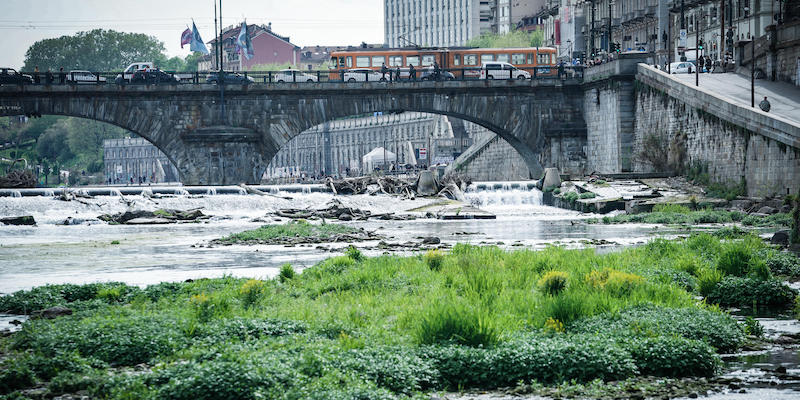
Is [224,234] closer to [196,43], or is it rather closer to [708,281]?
[708,281]

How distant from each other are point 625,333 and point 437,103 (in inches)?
2103

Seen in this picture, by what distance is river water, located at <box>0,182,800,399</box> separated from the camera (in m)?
21.7

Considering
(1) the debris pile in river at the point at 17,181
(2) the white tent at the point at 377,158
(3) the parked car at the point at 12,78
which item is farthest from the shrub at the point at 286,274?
(2) the white tent at the point at 377,158

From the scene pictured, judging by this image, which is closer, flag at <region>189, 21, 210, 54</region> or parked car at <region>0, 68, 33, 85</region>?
parked car at <region>0, 68, 33, 85</region>

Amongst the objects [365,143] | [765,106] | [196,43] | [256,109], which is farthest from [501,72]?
[365,143]

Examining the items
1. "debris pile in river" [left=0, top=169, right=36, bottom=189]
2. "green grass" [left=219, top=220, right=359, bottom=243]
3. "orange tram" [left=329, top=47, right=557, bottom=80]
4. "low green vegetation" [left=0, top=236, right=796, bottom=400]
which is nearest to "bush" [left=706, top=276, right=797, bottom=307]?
"low green vegetation" [left=0, top=236, right=796, bottom=400]

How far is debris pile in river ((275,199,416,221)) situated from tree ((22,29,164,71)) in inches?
5228

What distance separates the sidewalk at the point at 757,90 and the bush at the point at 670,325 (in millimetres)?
28872

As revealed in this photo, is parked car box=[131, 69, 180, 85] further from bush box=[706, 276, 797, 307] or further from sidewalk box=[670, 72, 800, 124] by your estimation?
bush box=[706, 276, 797, 307]

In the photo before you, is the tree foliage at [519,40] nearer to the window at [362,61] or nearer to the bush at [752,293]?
the window at [362,61]

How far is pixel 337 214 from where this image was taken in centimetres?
4762

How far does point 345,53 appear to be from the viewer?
259 feet

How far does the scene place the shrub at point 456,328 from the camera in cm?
1217

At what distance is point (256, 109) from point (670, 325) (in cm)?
5263
